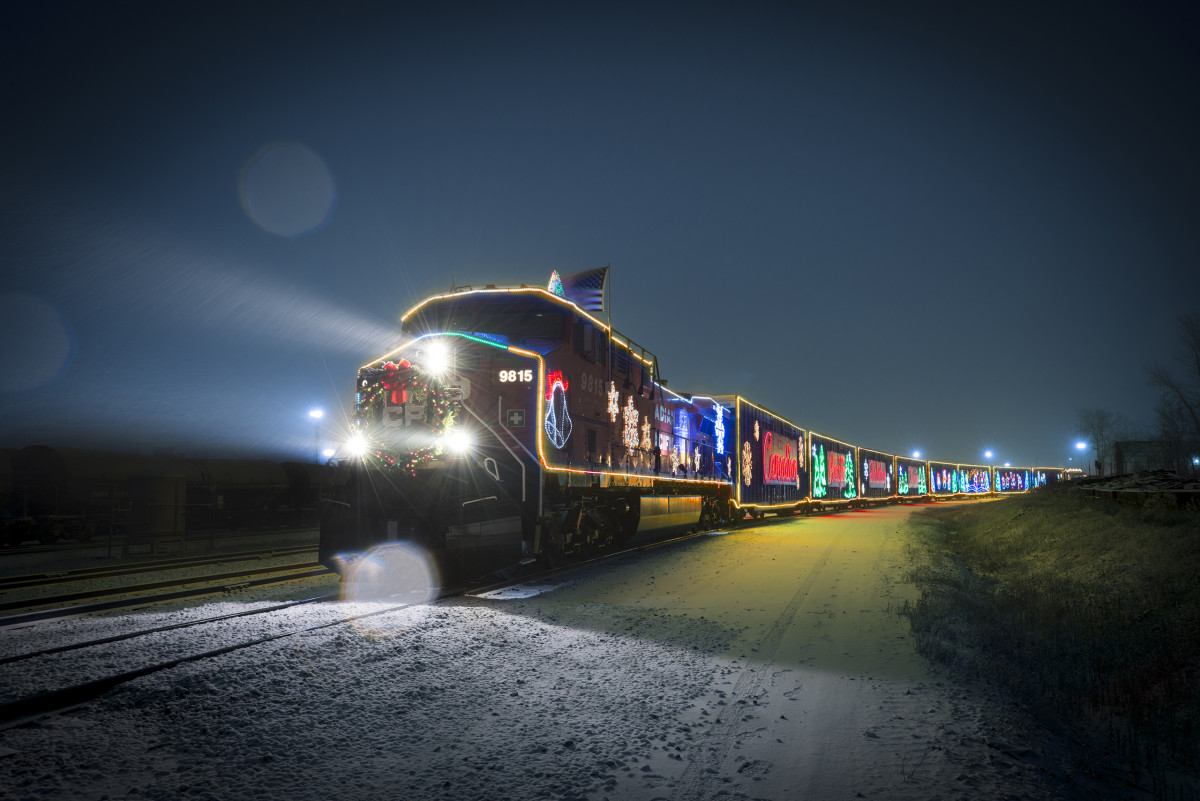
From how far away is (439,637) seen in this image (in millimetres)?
6648

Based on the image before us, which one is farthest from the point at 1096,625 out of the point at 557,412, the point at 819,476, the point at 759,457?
the point at 819,476

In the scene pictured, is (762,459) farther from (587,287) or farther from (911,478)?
(911,478)

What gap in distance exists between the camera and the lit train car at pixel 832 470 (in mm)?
34750

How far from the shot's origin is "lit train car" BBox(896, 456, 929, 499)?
168 ft

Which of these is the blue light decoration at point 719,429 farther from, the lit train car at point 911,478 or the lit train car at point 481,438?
the lit train car at point 911,478

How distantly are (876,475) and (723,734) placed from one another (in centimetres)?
4482

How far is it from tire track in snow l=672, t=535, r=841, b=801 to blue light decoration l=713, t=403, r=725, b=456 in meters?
15.4

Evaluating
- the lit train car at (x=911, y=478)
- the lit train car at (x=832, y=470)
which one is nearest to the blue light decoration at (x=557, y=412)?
the lit train car at (x=832, y=470)

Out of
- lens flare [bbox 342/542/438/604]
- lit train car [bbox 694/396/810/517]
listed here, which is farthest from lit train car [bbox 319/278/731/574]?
lit train car [bbox 694/396/810/517]

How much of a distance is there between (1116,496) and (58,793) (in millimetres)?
20911

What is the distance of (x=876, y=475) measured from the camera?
149 feet

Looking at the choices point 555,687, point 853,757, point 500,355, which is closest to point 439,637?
point 555,687

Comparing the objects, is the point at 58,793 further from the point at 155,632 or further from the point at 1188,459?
the point at 1188,459

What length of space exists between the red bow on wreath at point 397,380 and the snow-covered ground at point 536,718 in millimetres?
3497
